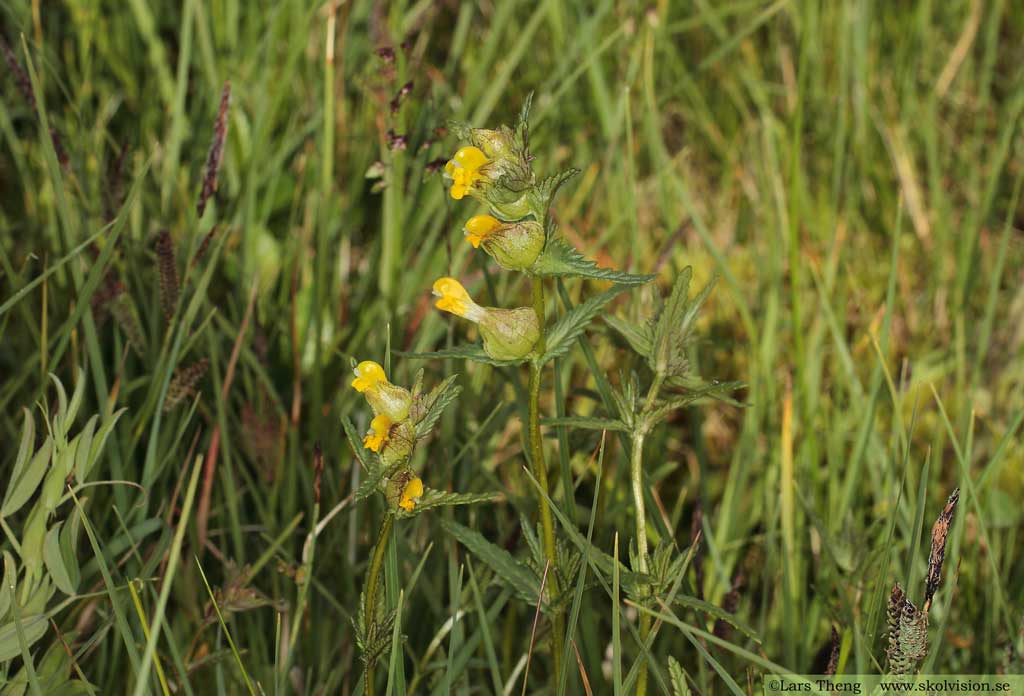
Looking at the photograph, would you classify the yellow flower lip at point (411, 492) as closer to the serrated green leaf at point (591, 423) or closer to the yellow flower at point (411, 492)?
the yellow flower at point (411, 492)

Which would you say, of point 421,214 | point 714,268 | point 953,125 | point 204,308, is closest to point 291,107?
point 421,214

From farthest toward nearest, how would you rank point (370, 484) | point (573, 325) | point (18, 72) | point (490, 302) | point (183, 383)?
point (490, 302), point (18, 72), point (183, 383), point (573, 325), point (370, 484)

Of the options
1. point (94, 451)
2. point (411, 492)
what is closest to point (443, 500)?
point (411, 492)

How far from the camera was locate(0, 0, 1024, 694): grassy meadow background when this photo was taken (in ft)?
4.19

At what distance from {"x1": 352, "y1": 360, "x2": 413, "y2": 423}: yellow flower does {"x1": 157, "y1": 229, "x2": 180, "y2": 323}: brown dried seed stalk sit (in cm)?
49

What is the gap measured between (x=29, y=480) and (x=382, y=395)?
0.42 meters

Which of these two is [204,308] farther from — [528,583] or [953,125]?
[953,125]

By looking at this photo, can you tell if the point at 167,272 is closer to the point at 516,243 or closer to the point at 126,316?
the point at 126,316

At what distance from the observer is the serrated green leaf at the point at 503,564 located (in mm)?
1069

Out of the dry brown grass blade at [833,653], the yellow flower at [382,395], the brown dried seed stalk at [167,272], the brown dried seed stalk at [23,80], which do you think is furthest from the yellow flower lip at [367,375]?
the brown dried seed stalk at [23,80]

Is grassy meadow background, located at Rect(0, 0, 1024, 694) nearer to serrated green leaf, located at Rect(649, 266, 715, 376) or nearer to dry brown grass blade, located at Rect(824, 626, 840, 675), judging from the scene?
dry brown grass blade, located at Rect(824, 626, 840, 675)

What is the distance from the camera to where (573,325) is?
1.03 m

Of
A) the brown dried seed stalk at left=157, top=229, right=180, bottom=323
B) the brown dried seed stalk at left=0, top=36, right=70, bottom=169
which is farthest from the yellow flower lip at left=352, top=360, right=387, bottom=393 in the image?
the brown dried seed stalk at left=0, top=36, right=70, bottom=169

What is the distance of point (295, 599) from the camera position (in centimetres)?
138
